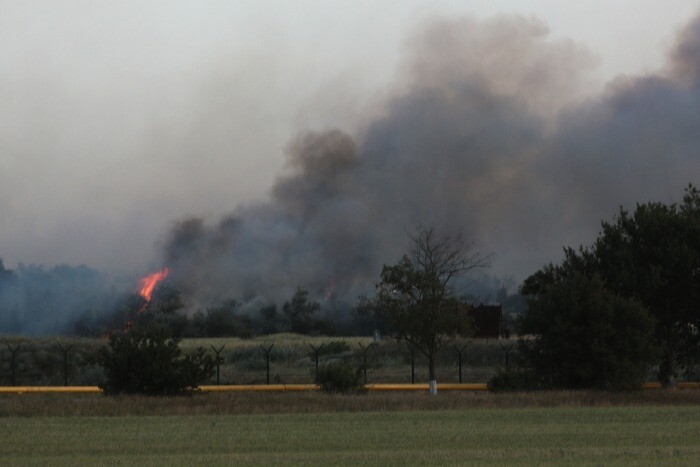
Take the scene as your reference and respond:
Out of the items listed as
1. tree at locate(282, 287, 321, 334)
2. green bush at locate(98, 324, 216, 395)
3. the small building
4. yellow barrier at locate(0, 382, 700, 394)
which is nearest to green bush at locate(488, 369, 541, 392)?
yellow barrier at locate(0, 382, 700, 394)

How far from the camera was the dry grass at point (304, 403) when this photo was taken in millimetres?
36281

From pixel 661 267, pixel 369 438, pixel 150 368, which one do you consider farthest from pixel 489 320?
pixel 369 438

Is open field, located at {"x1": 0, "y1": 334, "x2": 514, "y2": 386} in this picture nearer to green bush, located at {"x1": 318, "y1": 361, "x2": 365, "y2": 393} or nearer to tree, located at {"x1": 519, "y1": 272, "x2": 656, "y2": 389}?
tree, located at {"x1": 519, "y1": 272, "x2": 656, "y2": 389}

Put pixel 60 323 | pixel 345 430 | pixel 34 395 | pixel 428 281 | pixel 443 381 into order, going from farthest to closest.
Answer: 1. pixel 60 323
2. pixel 443 381
3. pixel 428 281
4. pixel 34 395
5. pixel 345 430

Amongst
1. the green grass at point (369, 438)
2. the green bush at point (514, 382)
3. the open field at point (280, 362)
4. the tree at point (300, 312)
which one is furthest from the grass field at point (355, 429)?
the tree at point (300, 312)

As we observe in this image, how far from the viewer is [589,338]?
147 feet

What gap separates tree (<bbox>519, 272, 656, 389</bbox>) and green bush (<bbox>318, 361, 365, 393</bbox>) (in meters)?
7.34

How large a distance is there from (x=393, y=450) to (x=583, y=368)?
70.0ft

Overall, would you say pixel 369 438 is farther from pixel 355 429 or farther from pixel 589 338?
pixel 589 338

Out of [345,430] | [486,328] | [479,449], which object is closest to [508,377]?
[345,430]

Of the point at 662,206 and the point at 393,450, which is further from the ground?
the point at 662,206

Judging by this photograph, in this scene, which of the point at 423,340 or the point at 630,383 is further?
the point at 423,340

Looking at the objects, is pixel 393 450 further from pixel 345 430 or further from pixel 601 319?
pixel 601 319

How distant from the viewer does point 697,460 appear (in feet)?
73.7
